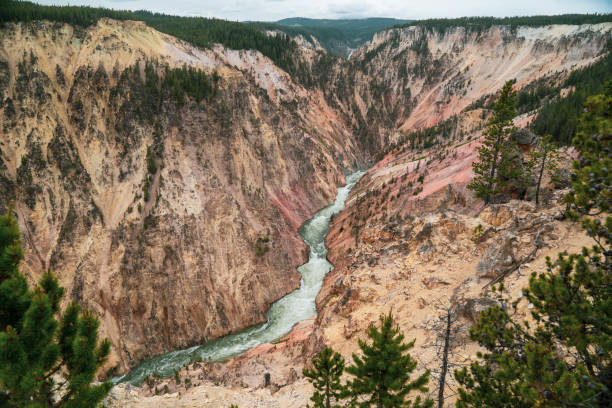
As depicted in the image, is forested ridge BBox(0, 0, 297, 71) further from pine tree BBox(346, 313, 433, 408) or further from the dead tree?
the dead tree

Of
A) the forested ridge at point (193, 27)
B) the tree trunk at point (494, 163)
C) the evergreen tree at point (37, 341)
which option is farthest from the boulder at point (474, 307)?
the forested ridge at point (193, 27)

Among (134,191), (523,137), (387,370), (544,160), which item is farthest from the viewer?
(134,191)

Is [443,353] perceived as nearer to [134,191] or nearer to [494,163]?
[494,163]

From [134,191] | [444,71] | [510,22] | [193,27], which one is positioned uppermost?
[510,22]

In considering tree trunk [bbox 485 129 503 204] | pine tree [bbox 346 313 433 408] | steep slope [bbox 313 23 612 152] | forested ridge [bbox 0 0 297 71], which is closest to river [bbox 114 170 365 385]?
tree trunk [bbox 485 129 503 204]

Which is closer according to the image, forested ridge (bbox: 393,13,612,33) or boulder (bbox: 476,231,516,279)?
boulder (bbox: 476,231,516,279)

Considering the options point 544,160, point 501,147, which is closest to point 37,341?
point 544,160
